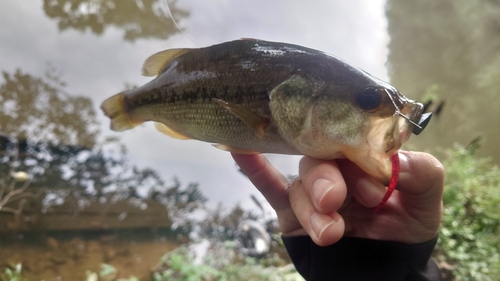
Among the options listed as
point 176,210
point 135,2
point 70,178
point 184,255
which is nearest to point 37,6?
point 135,2

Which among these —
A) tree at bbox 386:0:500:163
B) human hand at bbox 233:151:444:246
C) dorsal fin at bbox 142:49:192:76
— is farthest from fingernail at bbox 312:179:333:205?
tree at bbox 386:0:500:163

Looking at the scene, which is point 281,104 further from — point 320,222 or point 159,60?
point 159,60

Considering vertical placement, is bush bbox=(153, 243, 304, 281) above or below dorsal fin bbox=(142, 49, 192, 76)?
below

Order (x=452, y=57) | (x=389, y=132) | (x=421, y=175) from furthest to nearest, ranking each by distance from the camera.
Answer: (x=452, y=57) < (x=421, y=175) < (x=389, y=132)

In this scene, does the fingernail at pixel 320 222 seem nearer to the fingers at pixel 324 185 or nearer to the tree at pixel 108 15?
the fingers at pixel 324 185

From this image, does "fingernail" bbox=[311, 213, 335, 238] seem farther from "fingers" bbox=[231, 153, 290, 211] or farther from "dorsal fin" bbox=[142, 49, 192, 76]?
"dorsal fin" bbox=[142, 49, 192, 76]

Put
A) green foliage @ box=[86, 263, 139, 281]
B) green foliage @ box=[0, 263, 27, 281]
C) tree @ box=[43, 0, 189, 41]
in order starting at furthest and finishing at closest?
tree @ box=[43, 0, 189, 41] → green foliage @ box=[86, 263, 139, 281] → green foliage @ box=[0, 263, 27, 281]

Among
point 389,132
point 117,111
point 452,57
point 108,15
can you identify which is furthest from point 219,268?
point 452,57
